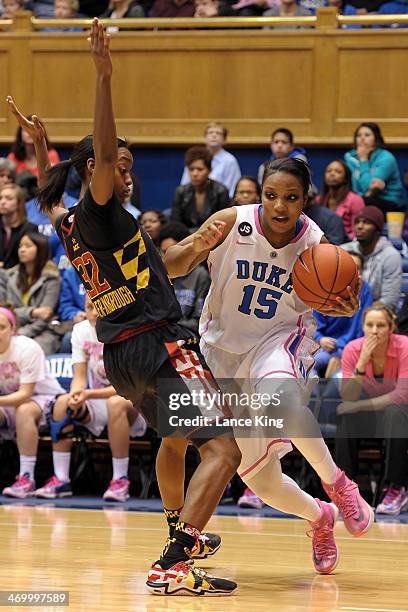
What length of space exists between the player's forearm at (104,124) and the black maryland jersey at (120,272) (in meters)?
0.26

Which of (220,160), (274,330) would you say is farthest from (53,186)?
(220,160)

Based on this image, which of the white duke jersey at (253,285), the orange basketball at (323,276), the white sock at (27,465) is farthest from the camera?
the white sock at (27,465)

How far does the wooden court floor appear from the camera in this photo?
13.3 feet

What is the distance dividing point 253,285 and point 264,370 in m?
0.37

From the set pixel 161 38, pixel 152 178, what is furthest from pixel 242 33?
pixel 152 178

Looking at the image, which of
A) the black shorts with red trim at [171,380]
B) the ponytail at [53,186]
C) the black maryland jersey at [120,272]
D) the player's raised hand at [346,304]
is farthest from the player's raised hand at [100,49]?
the player's raised hand at [346,304]

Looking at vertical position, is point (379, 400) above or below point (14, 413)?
above

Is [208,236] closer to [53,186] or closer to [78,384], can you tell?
[53,186]

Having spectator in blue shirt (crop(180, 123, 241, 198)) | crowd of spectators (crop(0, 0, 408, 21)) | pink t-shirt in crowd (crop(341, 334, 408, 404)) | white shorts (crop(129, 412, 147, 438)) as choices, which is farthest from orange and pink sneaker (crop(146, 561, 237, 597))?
crowd of spectators (crop(0, 0, 408, 21))

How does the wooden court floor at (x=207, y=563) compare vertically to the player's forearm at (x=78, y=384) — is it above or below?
below

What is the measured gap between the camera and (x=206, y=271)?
8.65 meters

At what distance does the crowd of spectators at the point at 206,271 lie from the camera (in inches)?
298

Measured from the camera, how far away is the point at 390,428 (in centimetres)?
742

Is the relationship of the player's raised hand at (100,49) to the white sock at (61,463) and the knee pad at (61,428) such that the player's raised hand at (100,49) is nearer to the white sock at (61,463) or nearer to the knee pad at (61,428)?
the knee pad at (61,428)
